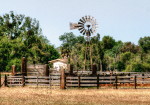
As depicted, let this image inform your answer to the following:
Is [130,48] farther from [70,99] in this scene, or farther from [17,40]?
[70,99]

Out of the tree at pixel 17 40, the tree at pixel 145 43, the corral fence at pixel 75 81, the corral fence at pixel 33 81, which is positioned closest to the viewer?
the corral fence at pixel 75 81

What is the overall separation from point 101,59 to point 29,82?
2097 inches

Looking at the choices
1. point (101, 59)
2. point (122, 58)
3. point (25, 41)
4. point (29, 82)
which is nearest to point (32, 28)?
point (25, 41)

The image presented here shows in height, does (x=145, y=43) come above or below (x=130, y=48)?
above

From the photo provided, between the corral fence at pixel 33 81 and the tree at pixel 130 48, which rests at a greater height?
the tree at pixel 130 48

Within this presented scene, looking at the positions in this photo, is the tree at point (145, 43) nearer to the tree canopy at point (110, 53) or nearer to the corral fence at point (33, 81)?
the tree canopy at point (110, 53)

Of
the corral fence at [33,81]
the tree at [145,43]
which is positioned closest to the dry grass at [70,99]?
the corral fence at [33,81]

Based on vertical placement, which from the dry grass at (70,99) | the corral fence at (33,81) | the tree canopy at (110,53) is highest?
the tree canopy at (110,53)

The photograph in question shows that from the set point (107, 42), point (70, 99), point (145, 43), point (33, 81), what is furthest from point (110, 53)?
point (70, 99)

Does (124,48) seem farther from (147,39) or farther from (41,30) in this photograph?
(41,30)

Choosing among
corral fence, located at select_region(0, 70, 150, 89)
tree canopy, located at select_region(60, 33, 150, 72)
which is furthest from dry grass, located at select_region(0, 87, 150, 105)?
tree canopy, located at select_region(60, 33, 150, 72)

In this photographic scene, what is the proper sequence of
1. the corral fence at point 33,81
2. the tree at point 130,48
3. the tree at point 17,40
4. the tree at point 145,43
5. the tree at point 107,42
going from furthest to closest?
1. the tree at point 107,42
2. the tree at point 130,48
3. the tree at point 145,43
4. the tree at point 17,40
5. the corral fence at point 33,81

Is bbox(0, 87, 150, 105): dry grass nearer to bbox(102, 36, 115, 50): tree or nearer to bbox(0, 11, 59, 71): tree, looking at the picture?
bbox(0, 11, 59, 71): tree

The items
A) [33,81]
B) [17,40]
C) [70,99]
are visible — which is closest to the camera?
[70,99]
